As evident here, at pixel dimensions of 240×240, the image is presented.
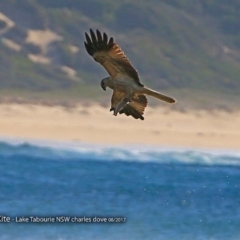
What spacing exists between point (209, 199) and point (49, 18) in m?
22.7

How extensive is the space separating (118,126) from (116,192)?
1016 centimetres

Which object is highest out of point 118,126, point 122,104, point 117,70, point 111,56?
point 118,126

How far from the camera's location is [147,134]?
3488cm

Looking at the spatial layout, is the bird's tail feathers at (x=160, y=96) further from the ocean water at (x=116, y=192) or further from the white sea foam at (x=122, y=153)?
the white sea foam at (x=122, y=153)

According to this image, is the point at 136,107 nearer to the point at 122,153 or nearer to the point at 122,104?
the point at 122,104

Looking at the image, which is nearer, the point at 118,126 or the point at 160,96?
the point at 160,96

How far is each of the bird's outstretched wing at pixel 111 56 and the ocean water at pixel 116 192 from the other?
21.5 feet

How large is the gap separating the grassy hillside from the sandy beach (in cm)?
162

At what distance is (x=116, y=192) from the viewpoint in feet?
82.0

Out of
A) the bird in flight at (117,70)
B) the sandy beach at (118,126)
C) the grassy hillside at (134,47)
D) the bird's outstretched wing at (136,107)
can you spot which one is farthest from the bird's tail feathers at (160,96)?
the grassy hillside at (134,47)

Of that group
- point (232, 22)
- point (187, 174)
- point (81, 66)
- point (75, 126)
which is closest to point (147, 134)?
point (75, 126)

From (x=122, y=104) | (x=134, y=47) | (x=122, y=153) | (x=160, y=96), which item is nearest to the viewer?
(x=160, y=96)

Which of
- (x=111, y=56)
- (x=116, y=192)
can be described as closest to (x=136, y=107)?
(x=111, y=56)

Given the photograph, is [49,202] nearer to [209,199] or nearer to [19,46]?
[209,199]
